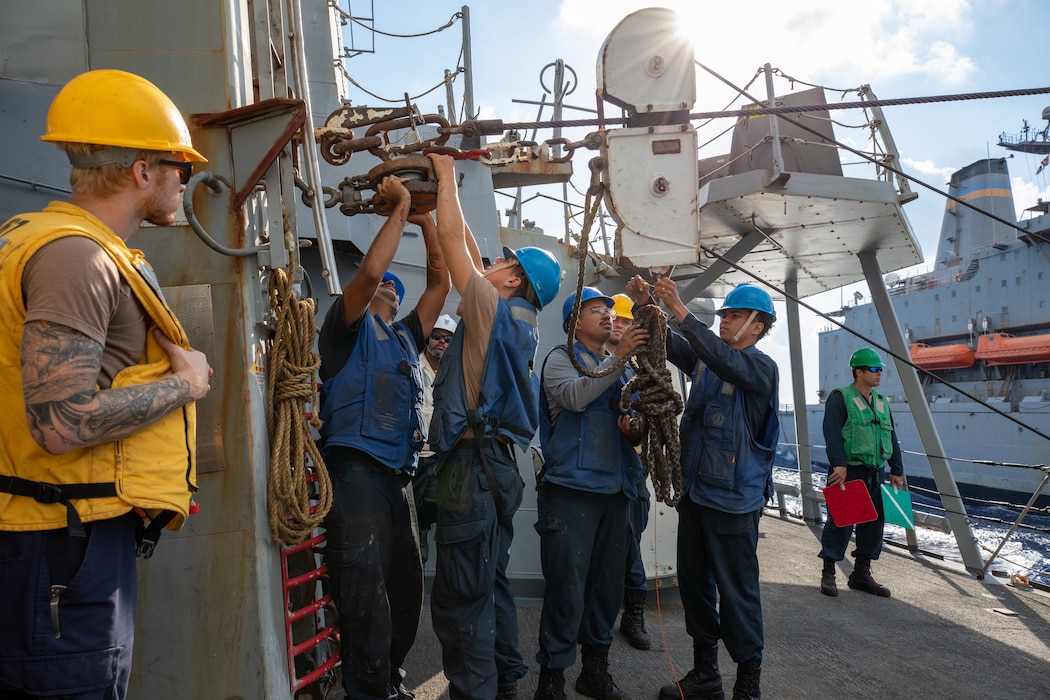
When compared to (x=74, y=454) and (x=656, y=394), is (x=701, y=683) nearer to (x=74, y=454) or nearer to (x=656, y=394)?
(x=656, y=394)

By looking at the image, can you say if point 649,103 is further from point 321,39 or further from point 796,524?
point 796,524

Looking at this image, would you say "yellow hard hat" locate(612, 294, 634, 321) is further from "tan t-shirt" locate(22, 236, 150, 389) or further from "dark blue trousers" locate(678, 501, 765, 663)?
"tan t-shirt" locate(22, 236, 150, 389)

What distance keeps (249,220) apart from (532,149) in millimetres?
1310

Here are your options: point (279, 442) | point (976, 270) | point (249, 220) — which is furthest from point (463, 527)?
point (976, 270)

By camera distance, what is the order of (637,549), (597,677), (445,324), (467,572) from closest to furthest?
(467,572) < (597,677) < (637,549) < (445,324)

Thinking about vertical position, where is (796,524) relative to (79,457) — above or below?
below

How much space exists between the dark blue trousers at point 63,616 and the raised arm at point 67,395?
214 millimetres

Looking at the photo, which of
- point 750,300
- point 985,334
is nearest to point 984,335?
point 985,334

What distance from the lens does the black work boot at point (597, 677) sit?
3418mm

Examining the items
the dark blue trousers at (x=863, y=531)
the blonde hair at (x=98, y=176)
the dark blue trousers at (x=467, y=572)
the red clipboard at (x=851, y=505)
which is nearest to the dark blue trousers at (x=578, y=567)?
the dark blue trousers at (x=467, y=572)

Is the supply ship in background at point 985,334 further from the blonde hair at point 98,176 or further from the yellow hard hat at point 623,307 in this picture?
the blonde hair at point 98,176

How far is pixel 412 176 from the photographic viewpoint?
2723 mm

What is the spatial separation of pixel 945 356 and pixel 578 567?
31.7 metres

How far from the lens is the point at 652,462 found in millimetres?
3199
